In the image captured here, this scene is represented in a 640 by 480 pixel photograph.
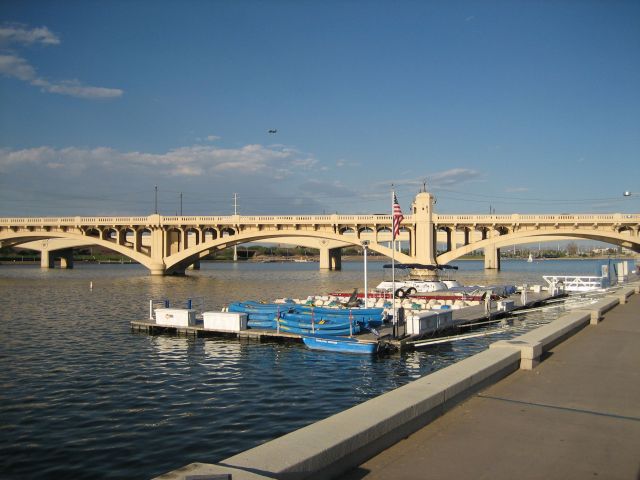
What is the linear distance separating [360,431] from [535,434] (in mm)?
2780

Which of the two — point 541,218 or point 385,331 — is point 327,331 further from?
point 541,218

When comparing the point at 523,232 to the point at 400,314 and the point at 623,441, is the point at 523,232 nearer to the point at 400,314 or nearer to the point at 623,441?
the point at 400,314

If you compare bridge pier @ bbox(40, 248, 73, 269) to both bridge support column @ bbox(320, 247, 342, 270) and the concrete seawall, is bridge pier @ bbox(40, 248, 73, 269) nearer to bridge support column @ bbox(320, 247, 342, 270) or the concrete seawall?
bridge support column @ bbox(320, 247, 342, 270)

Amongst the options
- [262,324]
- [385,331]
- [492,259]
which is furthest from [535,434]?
[492,259]

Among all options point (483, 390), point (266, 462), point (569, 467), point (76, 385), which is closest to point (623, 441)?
point (569, 467)

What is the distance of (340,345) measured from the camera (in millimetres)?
24141

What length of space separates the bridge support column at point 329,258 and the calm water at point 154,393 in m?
92.8

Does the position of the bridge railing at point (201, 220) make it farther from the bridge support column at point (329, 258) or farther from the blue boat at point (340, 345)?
the blue boat at point (340, 345)

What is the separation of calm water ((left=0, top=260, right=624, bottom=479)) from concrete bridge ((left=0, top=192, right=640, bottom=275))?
50.0m

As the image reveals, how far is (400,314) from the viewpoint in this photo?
28.8 m

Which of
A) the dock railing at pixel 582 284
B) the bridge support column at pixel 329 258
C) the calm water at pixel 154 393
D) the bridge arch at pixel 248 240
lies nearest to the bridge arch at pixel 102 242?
the bridge arch at pixel 248 240

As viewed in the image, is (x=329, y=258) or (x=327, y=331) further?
(x=329, y=258)

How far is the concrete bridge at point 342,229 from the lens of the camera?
81.2 m

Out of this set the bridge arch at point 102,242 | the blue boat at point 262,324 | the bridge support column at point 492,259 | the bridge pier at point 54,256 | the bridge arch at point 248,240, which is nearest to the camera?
the blue boat at point 262,324
